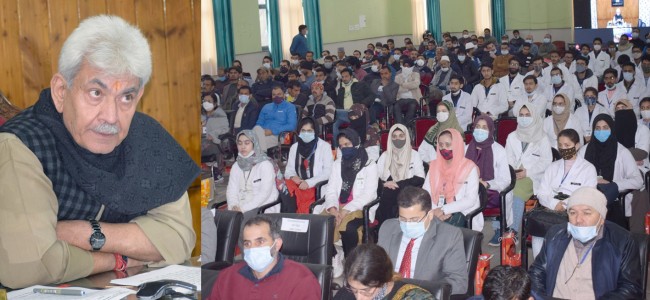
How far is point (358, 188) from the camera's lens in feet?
13.2

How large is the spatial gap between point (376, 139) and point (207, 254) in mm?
2639

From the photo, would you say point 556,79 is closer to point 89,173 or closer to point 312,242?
point 312,242

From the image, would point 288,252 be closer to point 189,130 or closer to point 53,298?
point 189,130

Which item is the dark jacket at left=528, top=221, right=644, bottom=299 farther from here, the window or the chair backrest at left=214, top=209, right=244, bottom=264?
the window

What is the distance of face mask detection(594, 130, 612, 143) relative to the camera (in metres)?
4.38

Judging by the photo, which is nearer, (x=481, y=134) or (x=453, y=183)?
(x=453, y=183)

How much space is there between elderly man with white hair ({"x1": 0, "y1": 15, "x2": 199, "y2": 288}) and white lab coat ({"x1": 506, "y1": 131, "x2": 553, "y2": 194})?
3555 millimetres

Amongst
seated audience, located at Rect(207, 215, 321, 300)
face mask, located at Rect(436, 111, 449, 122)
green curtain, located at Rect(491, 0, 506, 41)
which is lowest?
seated audience, located at Rect(207, 215, 321, 300)

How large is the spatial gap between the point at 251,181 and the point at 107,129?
165 cm

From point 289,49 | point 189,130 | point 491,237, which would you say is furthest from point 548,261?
point 189,130

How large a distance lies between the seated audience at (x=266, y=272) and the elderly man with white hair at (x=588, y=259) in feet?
3.66

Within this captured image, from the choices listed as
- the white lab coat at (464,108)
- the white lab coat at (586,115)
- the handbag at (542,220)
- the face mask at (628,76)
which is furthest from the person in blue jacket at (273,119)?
the face mask at (628,76)

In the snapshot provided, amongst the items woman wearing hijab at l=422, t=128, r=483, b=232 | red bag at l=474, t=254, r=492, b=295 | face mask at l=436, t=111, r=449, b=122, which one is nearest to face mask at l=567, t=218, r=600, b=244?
red bag at l=474, t=254, r=492, b=295

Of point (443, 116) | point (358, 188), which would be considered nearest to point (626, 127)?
point (443, 116)
